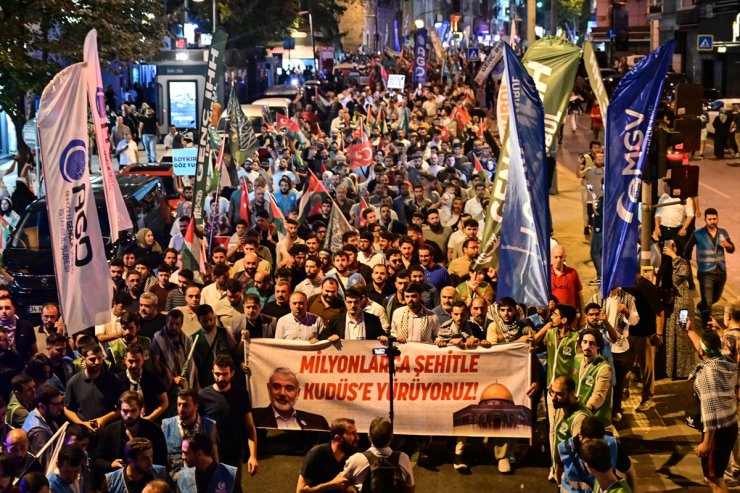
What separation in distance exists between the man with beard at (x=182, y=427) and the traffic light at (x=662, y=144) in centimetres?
607

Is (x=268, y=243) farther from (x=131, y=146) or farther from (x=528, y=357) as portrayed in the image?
(x=131, y=146)

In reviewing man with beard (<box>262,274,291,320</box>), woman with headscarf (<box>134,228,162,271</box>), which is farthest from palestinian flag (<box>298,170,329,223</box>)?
man with beard (<box>262,274,291,320</box>)

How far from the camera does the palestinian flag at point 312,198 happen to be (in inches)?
680

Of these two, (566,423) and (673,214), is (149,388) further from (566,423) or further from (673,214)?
(673,214)

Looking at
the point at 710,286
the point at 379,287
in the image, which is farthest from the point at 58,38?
the point at 710,286

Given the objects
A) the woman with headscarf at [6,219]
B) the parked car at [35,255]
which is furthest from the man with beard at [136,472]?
the woman with headscarf at [6,219]

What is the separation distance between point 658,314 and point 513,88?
3.32 metres

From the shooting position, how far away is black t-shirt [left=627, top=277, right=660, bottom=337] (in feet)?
39.0

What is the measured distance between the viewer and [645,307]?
39.2 feet

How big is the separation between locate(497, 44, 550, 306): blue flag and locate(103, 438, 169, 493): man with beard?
3.98 m

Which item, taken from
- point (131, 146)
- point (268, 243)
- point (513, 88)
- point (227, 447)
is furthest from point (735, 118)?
point (227, 447)

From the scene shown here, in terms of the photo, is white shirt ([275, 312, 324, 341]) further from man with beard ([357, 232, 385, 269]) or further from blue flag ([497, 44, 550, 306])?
man with beard ([357, 232, 385, 269])

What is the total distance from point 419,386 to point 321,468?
8.89 ft

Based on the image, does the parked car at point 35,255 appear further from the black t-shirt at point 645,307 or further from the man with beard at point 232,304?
the black t-shirt at point 645,307
